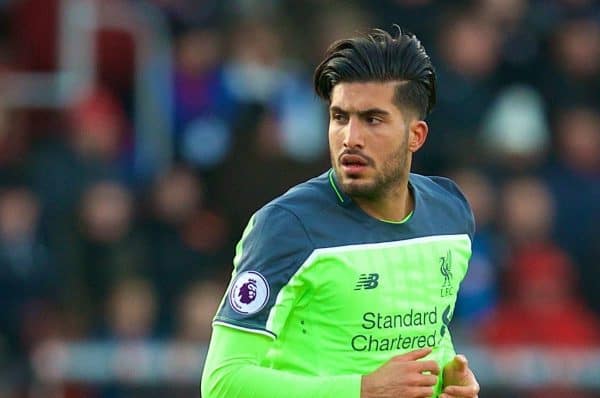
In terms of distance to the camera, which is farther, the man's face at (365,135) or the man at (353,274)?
the man's face at (365,135)

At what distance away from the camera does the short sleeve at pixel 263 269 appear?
4.84 meters

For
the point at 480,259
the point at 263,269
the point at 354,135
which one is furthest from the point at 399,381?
the point at 480,259

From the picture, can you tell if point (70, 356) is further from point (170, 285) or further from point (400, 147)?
point (400, 147)

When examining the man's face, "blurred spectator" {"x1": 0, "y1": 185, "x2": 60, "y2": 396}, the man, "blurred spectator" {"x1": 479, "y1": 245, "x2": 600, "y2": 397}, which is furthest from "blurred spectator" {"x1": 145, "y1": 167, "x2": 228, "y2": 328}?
the man's face

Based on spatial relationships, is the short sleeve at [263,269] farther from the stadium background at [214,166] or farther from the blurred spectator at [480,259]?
the blurred spectator at [480,259]

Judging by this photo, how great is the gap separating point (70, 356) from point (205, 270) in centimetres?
104

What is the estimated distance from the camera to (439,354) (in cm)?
522

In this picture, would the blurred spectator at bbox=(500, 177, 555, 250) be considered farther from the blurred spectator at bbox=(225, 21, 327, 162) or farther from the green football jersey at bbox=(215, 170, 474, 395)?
the green football jersey at bbox=(215, 170, 474, 395)

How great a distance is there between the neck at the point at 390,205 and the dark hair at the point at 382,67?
27 centimetres

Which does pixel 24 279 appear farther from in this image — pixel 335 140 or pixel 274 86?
pixel 335 140

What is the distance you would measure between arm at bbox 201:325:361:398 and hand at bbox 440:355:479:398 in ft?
1.35

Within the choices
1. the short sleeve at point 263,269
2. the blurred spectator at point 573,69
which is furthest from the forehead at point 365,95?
the blurred spectator at point 573,69

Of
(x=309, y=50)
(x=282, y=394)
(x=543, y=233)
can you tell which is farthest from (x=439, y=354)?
(x=309, y=50)

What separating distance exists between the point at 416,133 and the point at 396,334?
Answer: 0.68 m
